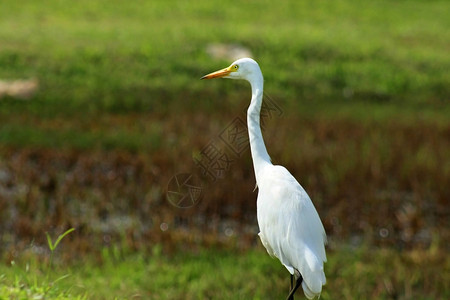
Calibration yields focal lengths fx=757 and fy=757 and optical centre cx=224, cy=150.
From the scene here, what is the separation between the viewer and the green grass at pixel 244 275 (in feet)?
24.3

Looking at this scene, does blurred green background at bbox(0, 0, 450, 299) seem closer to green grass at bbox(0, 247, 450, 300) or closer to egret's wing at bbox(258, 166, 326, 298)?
green grass at bbox(0, 247, 450, 300)

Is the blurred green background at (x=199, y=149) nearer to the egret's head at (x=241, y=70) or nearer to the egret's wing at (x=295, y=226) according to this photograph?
the egret's wing at (x=295, y=226)

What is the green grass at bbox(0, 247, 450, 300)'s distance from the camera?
7.41 m

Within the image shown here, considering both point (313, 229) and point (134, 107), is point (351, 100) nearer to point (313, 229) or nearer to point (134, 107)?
point (134, 107)

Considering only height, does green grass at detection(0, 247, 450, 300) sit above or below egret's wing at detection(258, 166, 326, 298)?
below

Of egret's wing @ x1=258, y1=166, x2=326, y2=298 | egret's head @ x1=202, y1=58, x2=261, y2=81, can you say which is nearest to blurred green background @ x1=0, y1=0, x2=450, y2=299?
egret's wing @ x1=258, y1=166, x2=326, y2=298

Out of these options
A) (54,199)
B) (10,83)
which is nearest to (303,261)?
(54,199)

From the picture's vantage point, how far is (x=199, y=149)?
11961 millimetres

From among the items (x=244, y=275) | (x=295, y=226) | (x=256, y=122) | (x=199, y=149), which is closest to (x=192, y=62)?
(x=199, y=149)

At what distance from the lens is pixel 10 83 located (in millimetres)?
15633

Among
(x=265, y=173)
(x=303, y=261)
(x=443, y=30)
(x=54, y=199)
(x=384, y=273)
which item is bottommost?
(x=443, y=30)

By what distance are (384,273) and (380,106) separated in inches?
367

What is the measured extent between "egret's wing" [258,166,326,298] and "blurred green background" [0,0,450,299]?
148cm

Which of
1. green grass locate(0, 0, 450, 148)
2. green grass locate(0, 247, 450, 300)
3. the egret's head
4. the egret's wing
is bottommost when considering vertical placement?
green grass locate(0, 0, 450, 148)
